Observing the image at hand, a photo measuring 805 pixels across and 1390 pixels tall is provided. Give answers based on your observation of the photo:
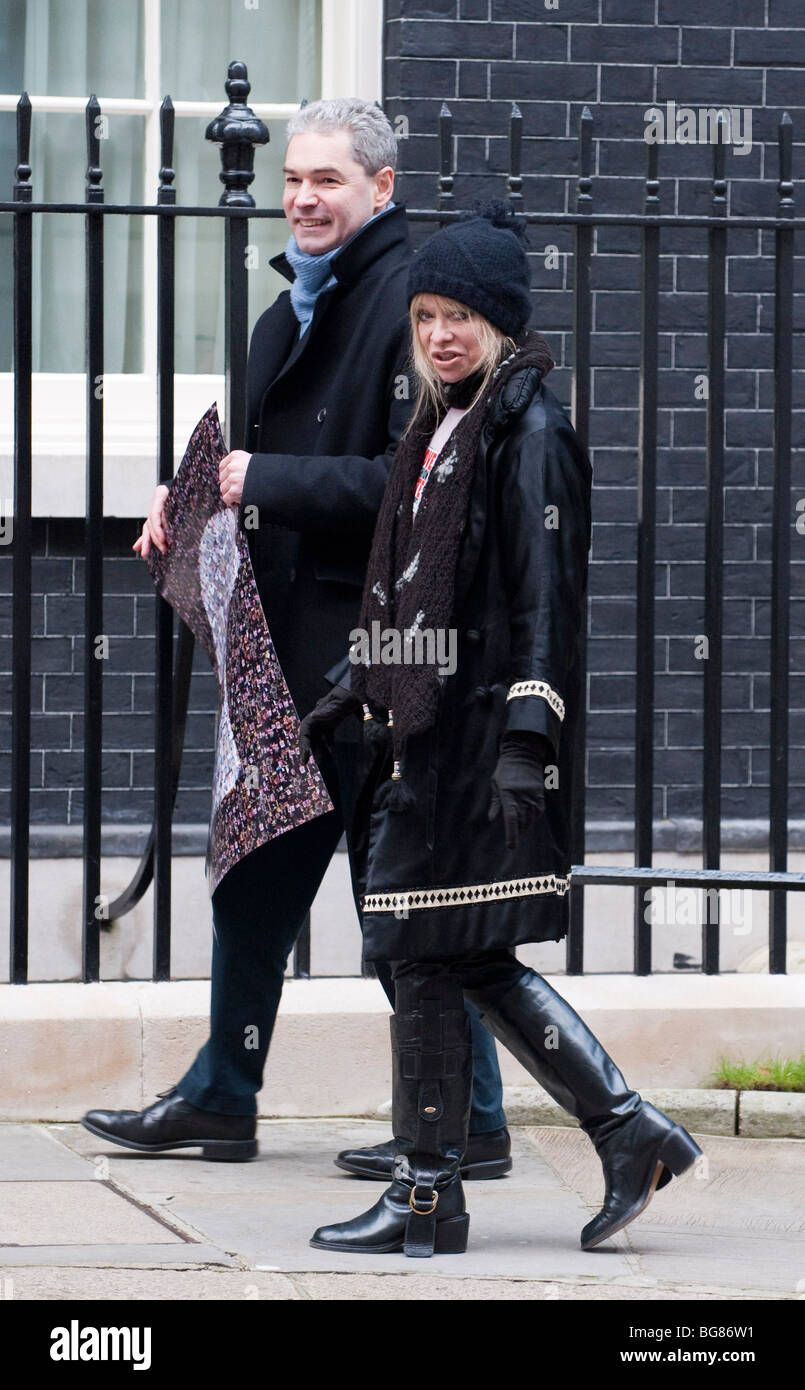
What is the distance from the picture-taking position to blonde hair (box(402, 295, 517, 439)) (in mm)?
3617

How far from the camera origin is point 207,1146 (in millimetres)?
4422

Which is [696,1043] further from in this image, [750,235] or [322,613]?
[750,235]

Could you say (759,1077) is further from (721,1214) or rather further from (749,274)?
(749,274)

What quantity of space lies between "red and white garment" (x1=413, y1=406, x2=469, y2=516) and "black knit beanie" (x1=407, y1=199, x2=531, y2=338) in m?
0.18

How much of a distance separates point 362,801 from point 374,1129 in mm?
1263

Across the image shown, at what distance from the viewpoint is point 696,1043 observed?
193 inches

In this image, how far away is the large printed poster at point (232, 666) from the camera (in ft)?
13.8

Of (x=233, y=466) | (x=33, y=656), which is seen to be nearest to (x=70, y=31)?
(x=33, y=656)

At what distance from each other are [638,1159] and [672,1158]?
0.22 ft

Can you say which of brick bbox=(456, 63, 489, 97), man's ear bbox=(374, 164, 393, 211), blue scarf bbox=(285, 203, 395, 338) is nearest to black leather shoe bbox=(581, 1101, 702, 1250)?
blue scarf bbox=(285, 203, 395, 338)

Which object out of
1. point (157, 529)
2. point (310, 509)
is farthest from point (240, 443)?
point (310, 509)

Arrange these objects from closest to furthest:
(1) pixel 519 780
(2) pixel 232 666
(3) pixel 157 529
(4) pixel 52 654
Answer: (1) pixel 519 780 → (2) pixel 232 666 → (3) pixel 157 529 → (4) pixel 52 654

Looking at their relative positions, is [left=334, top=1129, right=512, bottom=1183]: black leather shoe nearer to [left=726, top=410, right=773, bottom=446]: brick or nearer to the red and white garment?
the red and white garment

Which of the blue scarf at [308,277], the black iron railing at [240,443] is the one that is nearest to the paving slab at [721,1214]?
the black iron railing at [240,443]
